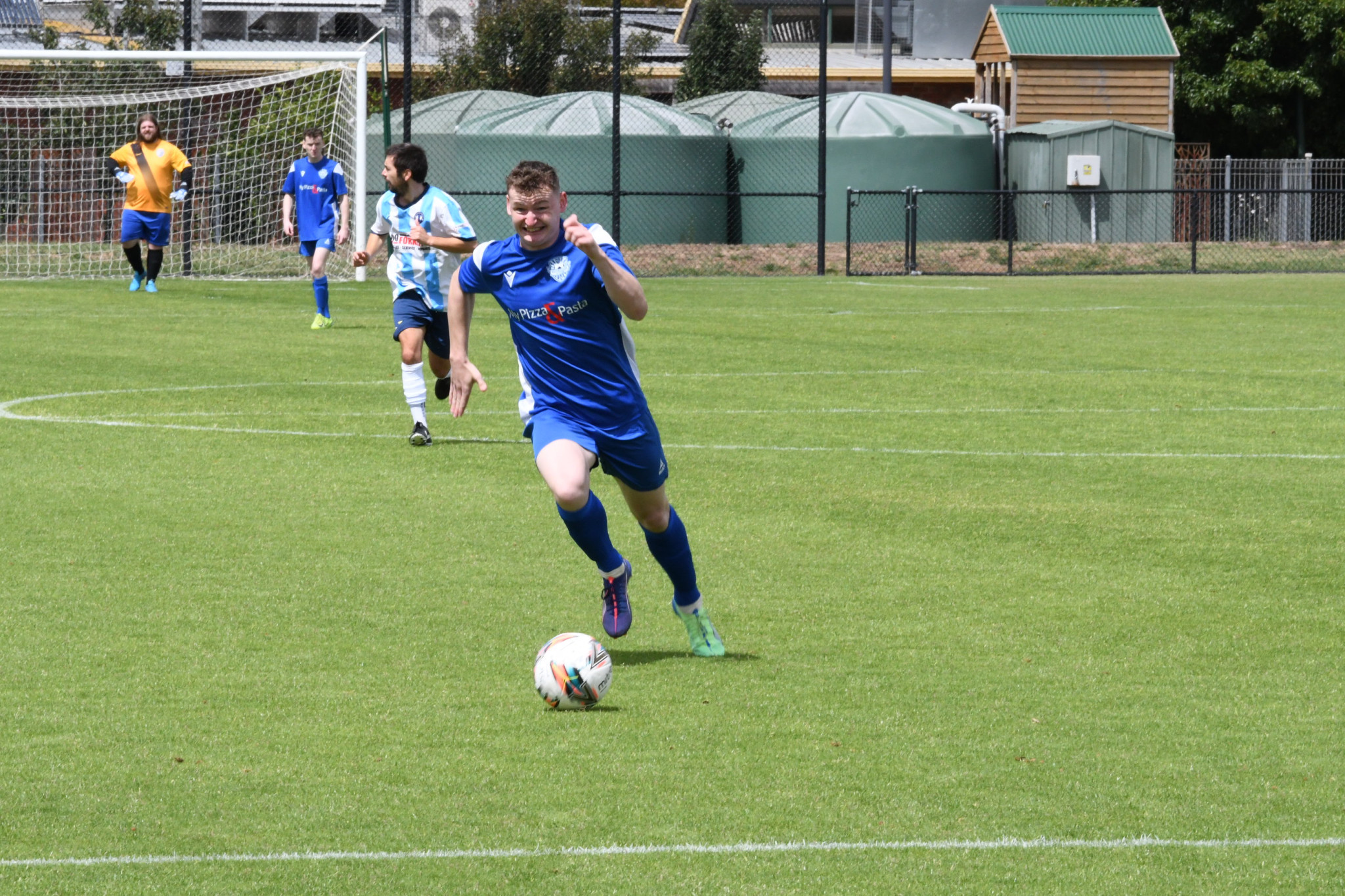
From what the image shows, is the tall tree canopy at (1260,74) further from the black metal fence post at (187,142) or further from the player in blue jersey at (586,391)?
the player in blue jersey at (586,391)

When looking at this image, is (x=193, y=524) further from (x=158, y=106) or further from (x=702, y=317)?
(x=158, y=106)

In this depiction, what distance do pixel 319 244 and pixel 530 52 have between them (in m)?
13.8

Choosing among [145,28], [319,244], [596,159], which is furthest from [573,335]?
[145,28]

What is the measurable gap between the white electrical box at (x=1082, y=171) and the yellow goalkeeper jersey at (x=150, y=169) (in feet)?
66.4

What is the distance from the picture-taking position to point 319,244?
21.0m

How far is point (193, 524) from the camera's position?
352 inches

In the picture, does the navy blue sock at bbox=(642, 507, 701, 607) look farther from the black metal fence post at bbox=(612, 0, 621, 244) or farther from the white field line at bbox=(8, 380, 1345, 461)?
the black metal fence post at bbox=(612, 0, 621, 244)

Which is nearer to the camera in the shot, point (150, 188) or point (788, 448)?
point (788, 448)

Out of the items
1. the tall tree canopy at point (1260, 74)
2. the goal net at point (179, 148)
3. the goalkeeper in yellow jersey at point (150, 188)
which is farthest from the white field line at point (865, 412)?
the tall tree canopy at point (1260, 74)

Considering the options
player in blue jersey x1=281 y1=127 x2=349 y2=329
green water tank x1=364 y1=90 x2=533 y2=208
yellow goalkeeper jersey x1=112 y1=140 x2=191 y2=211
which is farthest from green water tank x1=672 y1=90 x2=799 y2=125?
player in blue jersey x1=281 y1=127 x2=349 y2=329

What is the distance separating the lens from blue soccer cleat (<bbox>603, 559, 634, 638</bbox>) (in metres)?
6.57

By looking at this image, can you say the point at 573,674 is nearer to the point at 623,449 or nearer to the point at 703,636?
the point at 703,636

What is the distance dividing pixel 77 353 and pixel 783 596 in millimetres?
11613

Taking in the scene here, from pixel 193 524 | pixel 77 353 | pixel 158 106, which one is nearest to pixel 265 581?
pixel 193 524
